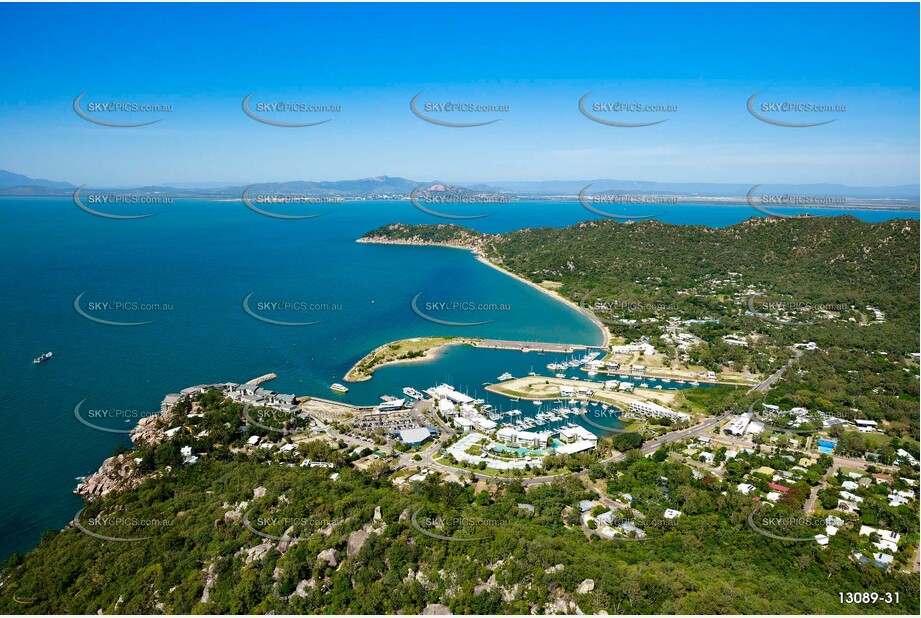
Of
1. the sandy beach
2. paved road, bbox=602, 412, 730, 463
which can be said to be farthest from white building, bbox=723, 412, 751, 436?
the sandy beach

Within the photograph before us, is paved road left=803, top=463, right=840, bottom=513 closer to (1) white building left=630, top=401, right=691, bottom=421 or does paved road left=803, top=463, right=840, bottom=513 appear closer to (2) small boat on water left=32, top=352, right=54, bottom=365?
(1) white building left=630, top=401, right=691, bottom=421

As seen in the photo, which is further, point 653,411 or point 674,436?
point 653,411

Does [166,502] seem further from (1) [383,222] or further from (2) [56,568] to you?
(1) [383,222]

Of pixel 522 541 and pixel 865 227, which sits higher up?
pixel 865 227

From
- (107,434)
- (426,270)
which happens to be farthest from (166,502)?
(426,270)

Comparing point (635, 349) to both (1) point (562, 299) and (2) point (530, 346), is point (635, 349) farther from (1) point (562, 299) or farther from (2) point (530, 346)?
(1) point (562, 299)

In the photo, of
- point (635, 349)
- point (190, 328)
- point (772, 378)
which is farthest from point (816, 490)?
point (190, 328)
